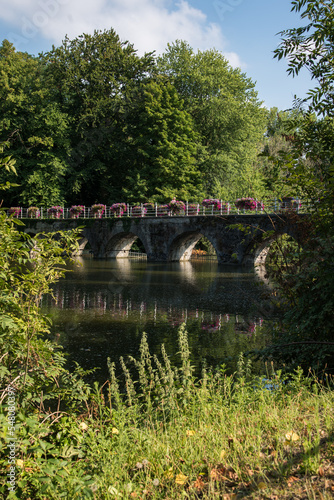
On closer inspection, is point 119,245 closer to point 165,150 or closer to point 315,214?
point 165,150

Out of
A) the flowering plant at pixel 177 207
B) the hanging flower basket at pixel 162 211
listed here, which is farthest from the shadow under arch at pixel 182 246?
the hanging flower basket at pixel 162 211

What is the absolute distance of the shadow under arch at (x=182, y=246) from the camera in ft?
93.2

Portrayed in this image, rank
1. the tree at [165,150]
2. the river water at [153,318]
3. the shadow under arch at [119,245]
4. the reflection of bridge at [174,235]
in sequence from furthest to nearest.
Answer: the tree at [165,150] → the shadow under arch at [119,245] → the reflection of bridge at [174,235] → the river water at [153,318]

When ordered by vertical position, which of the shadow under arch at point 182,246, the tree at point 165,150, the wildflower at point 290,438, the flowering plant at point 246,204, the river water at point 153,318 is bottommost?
the river water at point 153,318

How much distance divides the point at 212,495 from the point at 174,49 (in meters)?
40.9

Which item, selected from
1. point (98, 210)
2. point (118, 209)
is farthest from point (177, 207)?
point (98, 210)

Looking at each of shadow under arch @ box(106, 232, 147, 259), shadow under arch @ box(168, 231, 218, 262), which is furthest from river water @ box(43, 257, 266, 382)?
shadow under arch @ box(106, 232, 147, 259)

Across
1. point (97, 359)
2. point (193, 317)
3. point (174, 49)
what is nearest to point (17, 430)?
point (97, 359)

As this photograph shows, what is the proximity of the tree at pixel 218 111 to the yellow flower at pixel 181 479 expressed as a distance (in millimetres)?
33645

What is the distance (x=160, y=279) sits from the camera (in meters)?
18.3

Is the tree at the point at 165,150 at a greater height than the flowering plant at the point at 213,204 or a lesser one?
greater

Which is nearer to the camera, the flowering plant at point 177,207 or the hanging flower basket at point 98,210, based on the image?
the flowering plant at point 177,207

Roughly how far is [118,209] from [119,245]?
261 centimetres

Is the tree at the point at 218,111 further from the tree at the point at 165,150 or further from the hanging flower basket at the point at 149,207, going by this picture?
the hanging flower basket at the point at 149,207
